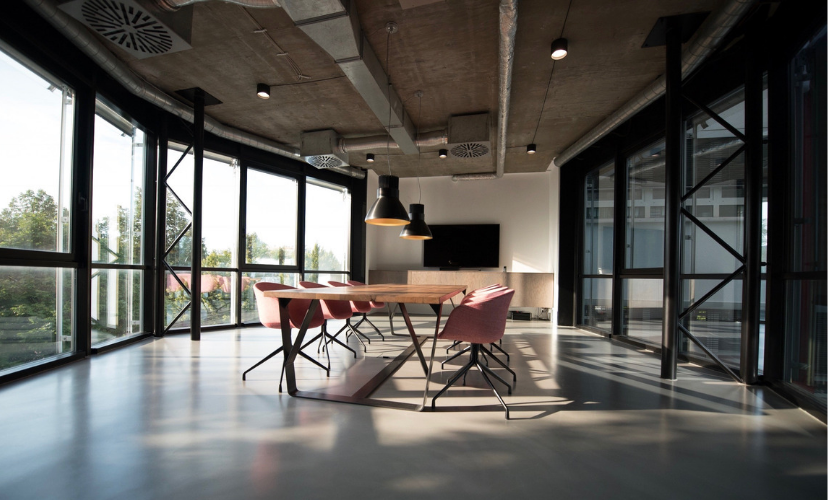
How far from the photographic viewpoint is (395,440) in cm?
223

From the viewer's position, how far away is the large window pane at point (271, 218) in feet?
22.1

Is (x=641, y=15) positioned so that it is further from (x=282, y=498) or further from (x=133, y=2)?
(x=282, y=498)

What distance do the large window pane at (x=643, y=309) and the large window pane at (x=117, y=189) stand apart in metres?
6.76

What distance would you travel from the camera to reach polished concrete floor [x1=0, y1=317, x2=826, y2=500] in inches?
68.8

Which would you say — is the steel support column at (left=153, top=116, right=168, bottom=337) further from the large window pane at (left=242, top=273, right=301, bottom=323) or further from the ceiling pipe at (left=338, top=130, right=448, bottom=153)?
the ceiling pipe at (left=338, top=130, right=448, bottom=153)

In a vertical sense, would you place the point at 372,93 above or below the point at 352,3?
below

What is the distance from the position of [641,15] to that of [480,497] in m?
3.78

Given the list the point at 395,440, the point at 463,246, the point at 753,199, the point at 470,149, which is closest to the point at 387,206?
the point at 470,149

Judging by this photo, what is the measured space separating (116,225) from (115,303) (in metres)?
0.98

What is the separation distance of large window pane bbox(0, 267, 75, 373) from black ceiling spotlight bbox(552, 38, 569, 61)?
201 inches

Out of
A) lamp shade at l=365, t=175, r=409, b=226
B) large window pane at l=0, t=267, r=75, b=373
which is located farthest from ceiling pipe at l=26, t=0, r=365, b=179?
lamp shade at l=365, t=175, r=409, b=226

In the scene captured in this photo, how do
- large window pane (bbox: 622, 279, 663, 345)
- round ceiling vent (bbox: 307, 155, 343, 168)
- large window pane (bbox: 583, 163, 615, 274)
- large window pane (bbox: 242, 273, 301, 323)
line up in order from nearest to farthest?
1. large window pane (bbox: 622, 279, 663, 345)
2. large window pane (bbox: 583, 163, 615, 274)
3. round ceiling vent (bbox: 307, 155, 343, 168)
4. large window pane (bbox: 242, 273, 301, 323)

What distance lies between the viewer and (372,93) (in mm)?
4305

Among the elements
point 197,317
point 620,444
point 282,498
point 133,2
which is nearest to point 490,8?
point 133,2
